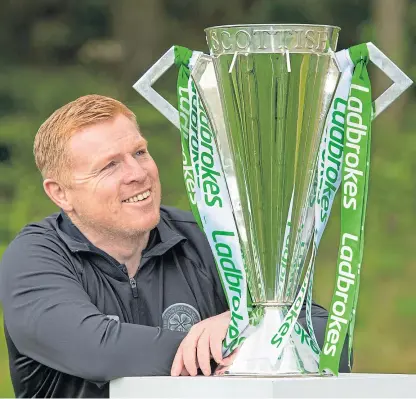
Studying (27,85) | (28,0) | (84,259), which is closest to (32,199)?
(27,85)

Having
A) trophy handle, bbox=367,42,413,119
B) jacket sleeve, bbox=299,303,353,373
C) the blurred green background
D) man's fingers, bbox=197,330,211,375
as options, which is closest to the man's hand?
man's fingers, bbox=197,330,211,375

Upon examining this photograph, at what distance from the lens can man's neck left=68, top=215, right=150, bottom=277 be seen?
82.8 inches

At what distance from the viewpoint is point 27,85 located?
26.0 ft

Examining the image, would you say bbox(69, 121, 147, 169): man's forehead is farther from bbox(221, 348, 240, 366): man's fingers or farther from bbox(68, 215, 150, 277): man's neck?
bbox(221, 348, 240, 366): man's fingers

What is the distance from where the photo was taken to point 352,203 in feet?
5.94

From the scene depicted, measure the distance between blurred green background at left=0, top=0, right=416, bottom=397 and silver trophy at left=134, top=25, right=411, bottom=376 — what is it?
10.6ft

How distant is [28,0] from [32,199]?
2.42m

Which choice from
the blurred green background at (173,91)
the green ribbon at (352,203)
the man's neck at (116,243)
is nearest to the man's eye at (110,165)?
the man's neck at (116,243)

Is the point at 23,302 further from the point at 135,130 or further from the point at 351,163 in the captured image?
the point at 351,163

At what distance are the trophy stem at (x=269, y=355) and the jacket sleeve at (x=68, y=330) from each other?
0.11 m

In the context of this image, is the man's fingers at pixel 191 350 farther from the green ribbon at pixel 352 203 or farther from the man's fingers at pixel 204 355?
the green ribbon at pixel 352 203

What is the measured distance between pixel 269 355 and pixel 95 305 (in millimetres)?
351

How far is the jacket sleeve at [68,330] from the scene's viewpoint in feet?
6.14

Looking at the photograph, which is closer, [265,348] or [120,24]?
[265,348]
